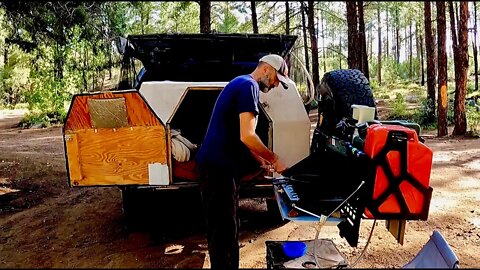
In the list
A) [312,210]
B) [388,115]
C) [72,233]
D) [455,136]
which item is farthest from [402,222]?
[388,115]

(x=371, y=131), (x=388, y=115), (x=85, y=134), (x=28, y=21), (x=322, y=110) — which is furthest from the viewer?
(x=388, y=115)

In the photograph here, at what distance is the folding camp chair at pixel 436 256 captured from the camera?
2457 mm

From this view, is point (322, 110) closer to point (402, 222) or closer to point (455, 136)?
point (402, 222)

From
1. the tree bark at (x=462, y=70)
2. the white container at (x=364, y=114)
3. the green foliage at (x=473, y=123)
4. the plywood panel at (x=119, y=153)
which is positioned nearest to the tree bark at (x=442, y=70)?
the tree bark at (x=462, y=70)

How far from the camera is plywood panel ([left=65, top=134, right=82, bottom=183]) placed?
358cm

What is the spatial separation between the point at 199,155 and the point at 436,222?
2896 millimetres

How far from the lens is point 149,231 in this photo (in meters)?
4.45

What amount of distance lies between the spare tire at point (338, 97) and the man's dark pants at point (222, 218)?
4.52ft

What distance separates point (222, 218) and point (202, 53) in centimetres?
272

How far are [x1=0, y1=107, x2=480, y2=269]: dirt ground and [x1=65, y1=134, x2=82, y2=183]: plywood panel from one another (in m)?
0.74

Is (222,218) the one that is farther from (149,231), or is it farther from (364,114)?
(149,231)

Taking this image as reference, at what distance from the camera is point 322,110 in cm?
454

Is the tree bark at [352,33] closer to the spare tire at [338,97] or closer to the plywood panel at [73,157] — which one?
the spare tire at [338,97]

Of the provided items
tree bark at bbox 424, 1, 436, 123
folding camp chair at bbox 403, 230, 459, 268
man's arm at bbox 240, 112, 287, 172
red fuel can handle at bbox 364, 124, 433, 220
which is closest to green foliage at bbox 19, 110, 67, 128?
tree bark at bbox 424, 1, 436, 123
